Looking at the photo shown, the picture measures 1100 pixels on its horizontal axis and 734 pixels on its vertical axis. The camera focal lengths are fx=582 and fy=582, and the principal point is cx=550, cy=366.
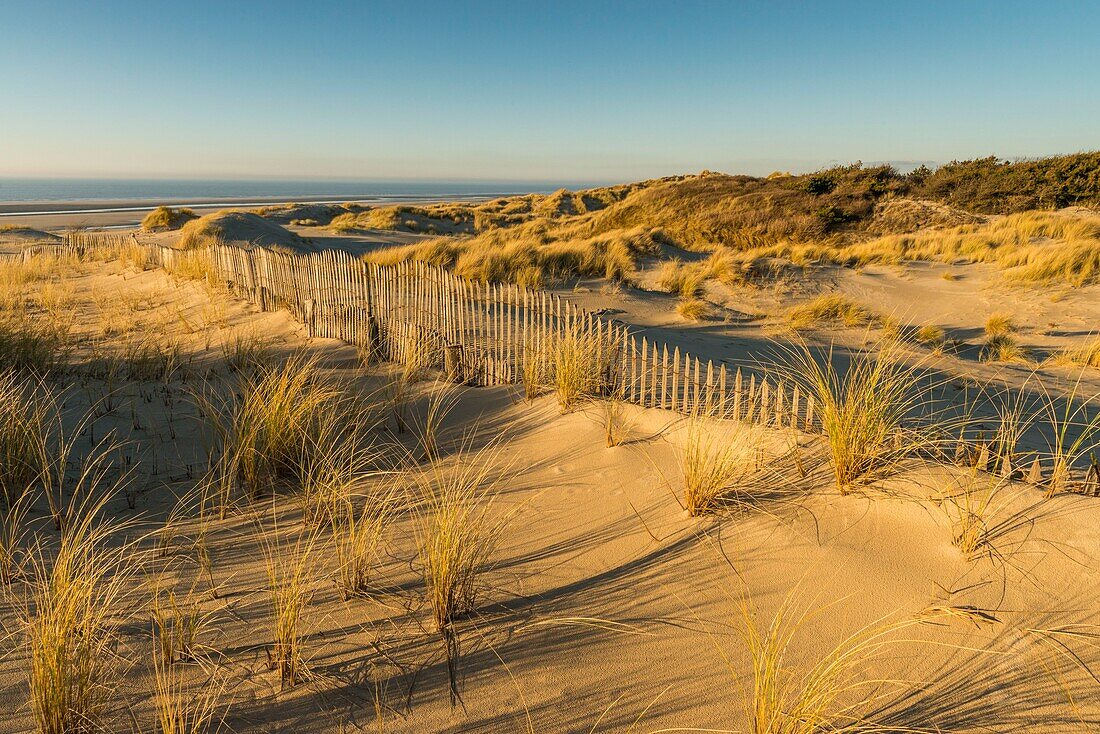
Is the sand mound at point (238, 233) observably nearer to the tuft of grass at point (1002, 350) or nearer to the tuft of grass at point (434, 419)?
the tuft of grass at point (434, 419)

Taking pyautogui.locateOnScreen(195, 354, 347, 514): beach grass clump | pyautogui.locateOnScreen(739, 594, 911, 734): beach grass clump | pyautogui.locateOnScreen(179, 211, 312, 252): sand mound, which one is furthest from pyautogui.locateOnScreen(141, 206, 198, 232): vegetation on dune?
pyautogui.locateOnScreen(739, 594, 911, 734): beach grass clump

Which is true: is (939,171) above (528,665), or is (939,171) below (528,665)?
above

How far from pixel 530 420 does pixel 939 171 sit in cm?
2895

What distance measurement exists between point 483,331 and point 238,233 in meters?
16.6

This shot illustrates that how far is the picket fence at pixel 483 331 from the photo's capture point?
4277 millimetres

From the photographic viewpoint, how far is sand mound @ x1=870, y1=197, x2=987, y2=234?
20172 mm

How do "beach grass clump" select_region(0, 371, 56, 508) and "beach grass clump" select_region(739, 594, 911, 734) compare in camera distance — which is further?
"beach grass clump" select_region(0, 371, 56, 508)

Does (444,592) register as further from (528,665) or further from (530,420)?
(530,420)

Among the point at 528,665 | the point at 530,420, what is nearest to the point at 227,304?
the point at 530,420

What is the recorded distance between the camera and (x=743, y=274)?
1299 centimetres

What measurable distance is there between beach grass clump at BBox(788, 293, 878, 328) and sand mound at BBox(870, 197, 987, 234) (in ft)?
38.7

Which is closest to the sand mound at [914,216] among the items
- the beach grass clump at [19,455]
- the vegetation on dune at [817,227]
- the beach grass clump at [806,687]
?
the vegetation on dune at [817,227]

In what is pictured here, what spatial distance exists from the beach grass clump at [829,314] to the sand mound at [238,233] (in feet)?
47.9

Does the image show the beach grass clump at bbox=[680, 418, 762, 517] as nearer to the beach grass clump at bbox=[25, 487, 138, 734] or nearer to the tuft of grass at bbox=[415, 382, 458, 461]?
the tuft of grass at bbox=[415, 382, 458, 461]
